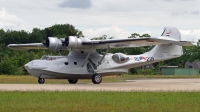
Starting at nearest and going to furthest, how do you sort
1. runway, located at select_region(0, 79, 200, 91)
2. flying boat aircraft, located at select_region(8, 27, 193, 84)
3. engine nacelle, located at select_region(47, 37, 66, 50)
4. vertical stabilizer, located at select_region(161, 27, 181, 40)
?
runway, located at select_region(0, 79, 200, 91) < flying boat aircraft, located at select_region(8, 27, 193, 84) < engine nacelle, located at select_region(47, 37, 66, 50) < vertical stabilizer, located at select_region(161, 27, 181, 40)

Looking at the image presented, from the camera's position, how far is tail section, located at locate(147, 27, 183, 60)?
124 feet

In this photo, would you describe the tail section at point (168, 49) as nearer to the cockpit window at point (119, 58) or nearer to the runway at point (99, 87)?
the cockpit window at point (119, 58)

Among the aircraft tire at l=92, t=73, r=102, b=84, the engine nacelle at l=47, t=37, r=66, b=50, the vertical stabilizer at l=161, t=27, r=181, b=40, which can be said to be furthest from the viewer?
the vertical stabilizer at l=161, t=27, r=181, b=40

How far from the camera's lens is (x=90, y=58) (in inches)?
1378

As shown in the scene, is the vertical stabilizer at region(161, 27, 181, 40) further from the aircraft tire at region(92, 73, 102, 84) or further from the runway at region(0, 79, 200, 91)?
the aircraft tire at region(92, 73, 102, 84)

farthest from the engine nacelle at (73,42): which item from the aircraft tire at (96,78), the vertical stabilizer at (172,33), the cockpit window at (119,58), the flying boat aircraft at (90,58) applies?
the vertical stabilizer at (172,33)

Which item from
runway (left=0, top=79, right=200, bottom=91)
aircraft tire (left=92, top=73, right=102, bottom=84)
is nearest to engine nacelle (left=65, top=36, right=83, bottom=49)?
runway (left=0, top=79, right=200, bottom=91)

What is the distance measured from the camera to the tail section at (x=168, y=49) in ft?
124
